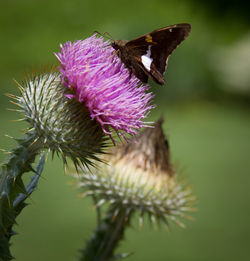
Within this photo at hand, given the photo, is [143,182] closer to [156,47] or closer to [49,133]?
[156,47]

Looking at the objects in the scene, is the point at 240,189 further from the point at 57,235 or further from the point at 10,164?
the point at 10,164

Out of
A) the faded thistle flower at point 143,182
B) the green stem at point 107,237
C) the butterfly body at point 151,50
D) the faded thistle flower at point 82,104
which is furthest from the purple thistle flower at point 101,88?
the green stem at point 107,237

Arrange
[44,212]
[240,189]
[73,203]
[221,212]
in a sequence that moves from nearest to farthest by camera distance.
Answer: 1. [44,212]
2. [73,203]
3. [221,212]
4. [240,189]

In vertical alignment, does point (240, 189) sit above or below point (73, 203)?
below

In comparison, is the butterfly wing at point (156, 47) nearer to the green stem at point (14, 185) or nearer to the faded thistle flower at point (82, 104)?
the faded thistle flower at point (82, 104)

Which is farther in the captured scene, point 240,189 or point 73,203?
point 240,189

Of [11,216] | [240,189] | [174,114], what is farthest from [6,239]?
[174,114]

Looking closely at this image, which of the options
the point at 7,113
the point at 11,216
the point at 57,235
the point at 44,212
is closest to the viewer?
the point at 11,216

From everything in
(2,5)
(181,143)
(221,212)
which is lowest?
(221,212)
